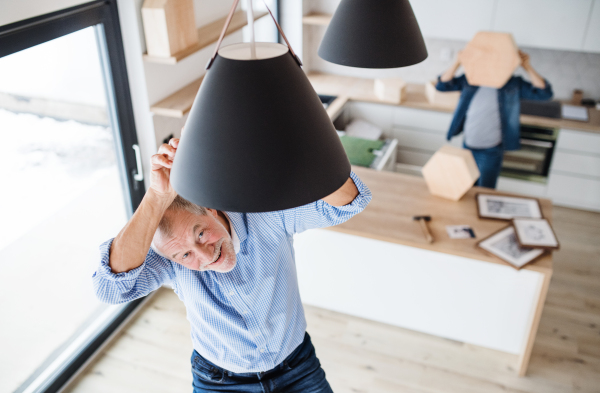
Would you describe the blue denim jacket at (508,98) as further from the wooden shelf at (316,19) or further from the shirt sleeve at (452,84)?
the wooden shelf at (316,19)

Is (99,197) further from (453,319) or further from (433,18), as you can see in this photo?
(433,18)

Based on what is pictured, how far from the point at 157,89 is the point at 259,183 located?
2.31 meters

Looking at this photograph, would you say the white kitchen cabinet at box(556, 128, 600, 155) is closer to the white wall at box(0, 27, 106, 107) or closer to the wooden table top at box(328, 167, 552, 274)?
the wooden table top at box(328, 167, 552, 274)

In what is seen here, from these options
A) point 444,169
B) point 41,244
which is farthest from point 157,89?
point 444,169

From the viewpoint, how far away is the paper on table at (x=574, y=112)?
4.14 meters

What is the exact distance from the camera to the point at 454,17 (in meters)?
4.23

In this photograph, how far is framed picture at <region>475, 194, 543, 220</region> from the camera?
283 cm

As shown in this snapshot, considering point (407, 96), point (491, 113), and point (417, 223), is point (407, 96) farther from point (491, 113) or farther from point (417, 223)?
point (417, 223)

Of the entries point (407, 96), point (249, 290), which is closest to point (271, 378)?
point (249, 290)

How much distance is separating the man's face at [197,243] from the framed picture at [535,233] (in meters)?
1.75

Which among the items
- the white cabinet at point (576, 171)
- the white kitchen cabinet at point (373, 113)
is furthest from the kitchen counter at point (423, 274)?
the white kitchen cabinet at point (373, 113)

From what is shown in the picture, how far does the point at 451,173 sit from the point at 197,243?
1887mm

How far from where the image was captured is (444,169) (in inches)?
114

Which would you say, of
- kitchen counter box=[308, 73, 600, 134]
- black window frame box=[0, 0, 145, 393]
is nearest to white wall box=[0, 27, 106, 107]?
black window frame box=[0, 0, 145, 393]
